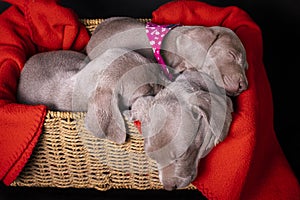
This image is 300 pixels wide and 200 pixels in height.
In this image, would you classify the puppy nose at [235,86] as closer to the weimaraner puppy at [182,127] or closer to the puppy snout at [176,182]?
the weimaraner puppy at [182,127]

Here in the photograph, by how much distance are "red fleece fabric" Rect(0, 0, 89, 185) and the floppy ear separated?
0.18 meters

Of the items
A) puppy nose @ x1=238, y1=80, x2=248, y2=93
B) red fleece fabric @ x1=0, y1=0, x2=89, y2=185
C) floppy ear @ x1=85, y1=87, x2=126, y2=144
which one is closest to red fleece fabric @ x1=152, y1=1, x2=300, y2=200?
puppy nose @ x1=238, y1=80, x2=248, y2=93

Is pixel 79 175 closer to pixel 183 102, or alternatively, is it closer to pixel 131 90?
pixel 131 90

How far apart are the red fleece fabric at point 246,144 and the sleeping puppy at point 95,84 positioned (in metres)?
0.32

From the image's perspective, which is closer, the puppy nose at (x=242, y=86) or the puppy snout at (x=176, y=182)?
the puppy snout at (x=176, y=182)

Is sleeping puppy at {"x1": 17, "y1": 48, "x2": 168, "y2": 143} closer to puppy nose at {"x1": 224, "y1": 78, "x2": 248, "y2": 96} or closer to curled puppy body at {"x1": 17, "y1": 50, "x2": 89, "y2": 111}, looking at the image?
curled puppy body at {"x1": 17, "y1": 50, "x2": 89, "y2": 111}

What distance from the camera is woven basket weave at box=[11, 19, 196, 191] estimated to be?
1.63 m

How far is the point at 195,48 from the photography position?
1.78 metres

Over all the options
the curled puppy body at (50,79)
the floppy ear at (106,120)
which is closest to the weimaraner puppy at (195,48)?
the curled puppy body at (50,79)

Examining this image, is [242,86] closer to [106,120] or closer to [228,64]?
[228,64]

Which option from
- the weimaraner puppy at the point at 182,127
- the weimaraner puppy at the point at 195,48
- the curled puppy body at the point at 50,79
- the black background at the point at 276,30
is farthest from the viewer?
the black background at the point at 276,30

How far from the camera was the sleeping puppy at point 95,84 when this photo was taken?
5.17ft

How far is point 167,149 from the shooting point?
1447 millimetres

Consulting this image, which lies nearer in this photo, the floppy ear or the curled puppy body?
the floppy ear
